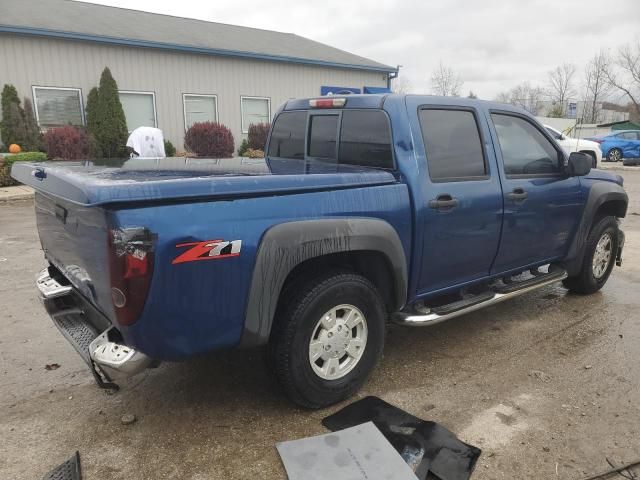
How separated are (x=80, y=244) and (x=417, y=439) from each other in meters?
2.13

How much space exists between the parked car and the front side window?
22807 mm

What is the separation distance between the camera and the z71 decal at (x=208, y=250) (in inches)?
94.9

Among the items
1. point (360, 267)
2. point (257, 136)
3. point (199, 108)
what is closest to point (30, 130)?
point (199, 108)

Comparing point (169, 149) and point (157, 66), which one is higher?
point (157, 66)

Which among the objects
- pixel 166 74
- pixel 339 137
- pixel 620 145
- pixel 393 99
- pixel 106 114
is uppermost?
pixel 166 74

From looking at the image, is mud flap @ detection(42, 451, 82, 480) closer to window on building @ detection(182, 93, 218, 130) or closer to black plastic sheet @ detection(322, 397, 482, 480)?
black plastic sheet @ detection(322, 397, 482, 480)

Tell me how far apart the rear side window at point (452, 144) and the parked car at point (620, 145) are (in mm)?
23733

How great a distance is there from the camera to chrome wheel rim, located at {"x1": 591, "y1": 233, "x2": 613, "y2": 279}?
17.4ft

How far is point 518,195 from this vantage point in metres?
4.00

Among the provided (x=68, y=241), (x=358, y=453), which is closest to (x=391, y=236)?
(x=358, y=453)

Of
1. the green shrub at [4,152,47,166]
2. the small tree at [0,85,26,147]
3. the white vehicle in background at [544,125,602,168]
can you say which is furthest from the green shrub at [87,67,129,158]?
the white vehicle in background at [544,125,602,168]

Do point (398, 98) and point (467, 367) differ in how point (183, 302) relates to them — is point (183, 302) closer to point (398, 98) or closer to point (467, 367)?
point (398, 98)

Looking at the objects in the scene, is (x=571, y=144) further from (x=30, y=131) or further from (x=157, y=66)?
(x=30, y=131)

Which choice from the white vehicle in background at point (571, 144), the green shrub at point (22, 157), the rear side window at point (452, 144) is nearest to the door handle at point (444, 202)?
the rear side window at point (452, 144)
